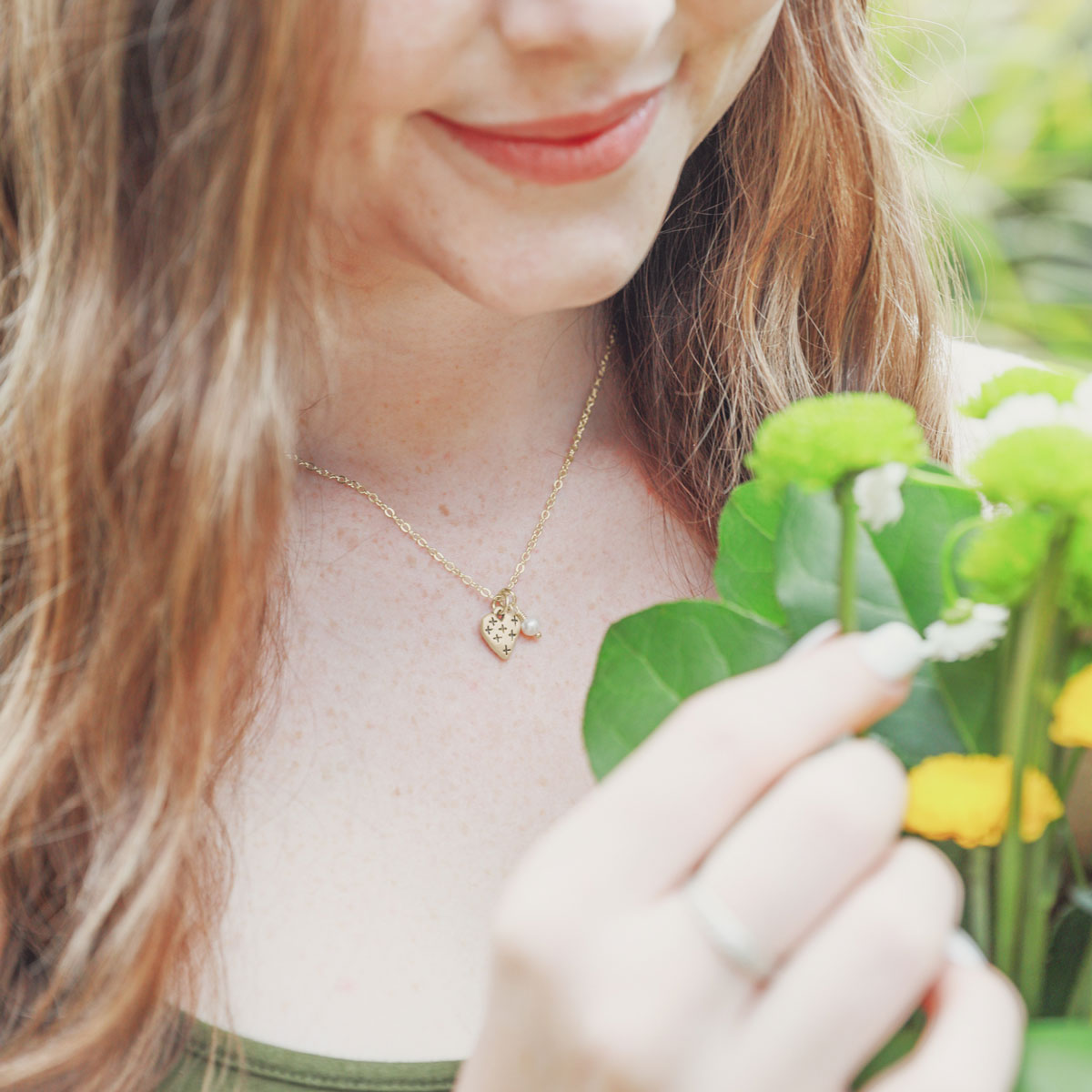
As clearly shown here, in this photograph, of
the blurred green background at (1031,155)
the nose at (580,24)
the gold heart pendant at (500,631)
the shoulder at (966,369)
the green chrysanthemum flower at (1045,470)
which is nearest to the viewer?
the green chrysanthemum flower at (1045,470)

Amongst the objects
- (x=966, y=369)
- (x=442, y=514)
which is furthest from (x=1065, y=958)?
(x=966, y=369)

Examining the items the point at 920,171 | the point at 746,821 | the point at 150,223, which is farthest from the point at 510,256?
the point at 920,171

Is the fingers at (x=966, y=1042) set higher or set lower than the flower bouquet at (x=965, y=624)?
lower

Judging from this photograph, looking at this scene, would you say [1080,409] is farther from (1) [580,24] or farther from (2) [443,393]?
(2) [443,393]

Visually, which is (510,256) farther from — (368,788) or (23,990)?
(23,990)

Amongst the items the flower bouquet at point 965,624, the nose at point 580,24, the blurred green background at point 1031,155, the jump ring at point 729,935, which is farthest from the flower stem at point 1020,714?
the blurred green background at point 1031,155

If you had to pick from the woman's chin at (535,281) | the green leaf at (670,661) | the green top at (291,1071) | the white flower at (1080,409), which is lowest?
the green top at (291,1071)

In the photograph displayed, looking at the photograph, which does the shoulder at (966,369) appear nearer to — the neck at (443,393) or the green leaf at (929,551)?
the neck at (443,393)
